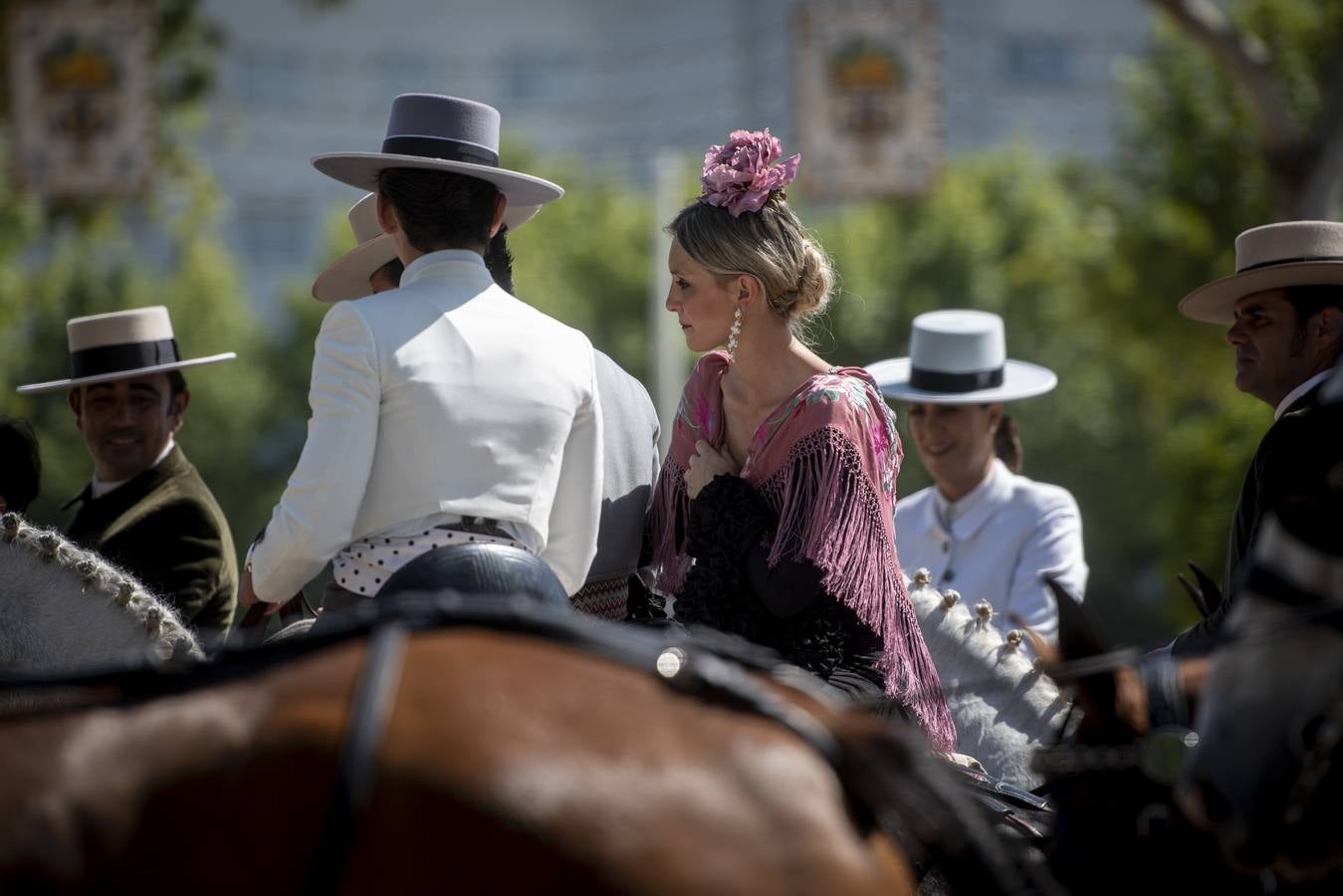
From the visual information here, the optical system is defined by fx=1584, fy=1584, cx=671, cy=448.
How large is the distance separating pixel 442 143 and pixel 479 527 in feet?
3.09

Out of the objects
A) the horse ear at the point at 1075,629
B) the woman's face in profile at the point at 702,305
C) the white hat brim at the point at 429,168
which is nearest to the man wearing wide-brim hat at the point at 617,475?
the white hat brim at the point at 429,168

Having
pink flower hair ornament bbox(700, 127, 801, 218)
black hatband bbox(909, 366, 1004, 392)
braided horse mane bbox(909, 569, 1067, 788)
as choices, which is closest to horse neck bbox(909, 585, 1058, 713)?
braided horse mane bbox(909, 569, 1067, 788)

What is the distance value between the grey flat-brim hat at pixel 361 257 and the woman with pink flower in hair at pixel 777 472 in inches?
25.6

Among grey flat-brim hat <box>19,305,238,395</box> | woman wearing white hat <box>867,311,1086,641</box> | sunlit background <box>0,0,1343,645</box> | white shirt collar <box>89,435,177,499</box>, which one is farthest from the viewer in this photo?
sunlit background <box>0,0,1343,645</box>

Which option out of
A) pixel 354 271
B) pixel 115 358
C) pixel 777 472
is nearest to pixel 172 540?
pixel 115 358

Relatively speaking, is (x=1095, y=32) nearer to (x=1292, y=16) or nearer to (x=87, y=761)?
(x=1292, y=16)

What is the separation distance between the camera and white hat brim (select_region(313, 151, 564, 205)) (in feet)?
11.5

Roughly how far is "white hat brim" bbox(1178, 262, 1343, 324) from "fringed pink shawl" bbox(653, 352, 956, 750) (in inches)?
52.5

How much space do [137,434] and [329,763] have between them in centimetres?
367

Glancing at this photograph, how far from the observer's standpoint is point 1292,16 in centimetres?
1273

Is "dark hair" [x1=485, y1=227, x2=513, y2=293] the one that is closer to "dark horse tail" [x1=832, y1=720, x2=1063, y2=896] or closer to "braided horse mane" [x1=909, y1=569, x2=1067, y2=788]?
"braided horse mane" [x1=909, y1=569, x2=1067, y2=788]

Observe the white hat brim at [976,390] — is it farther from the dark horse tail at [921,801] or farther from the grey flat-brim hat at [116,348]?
the dark horse tail at [921,801]

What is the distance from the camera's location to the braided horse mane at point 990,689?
4359mm

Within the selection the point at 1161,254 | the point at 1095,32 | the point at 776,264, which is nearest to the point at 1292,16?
the point at 1161,254
